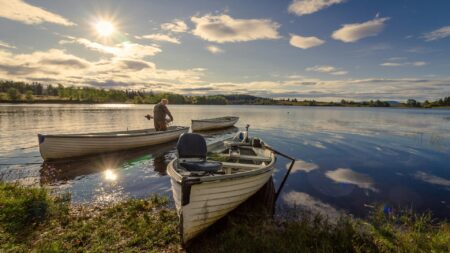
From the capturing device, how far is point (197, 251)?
574 cm

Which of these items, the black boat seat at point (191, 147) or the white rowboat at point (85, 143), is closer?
the black boat seat at point (191, 147)

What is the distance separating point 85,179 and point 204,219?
27.4 feet

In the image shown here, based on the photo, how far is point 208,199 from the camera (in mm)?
5934

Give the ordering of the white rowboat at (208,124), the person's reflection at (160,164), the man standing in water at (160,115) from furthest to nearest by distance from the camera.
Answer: the white rowboat at (208,124) → the man standing in water at (160,115) → the person's reflection at (160,164)

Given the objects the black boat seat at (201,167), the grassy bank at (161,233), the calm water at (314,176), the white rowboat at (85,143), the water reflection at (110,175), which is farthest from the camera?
the white rowboat at (85,143)

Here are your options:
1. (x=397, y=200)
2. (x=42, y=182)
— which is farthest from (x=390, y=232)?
(x=42, y=182)

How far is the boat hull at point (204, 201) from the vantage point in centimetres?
552

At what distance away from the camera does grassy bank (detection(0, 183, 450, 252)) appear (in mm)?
5500

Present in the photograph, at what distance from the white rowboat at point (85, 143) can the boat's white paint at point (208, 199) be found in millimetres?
10542

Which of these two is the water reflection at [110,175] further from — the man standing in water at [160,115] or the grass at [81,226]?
the man standing in water at [160,115]

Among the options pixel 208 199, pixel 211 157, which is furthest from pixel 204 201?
pixel 211 157

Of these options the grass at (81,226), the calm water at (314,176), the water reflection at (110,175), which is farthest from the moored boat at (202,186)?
the water reflection at (110,175)

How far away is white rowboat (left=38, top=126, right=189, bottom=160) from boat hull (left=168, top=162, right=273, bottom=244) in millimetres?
10768

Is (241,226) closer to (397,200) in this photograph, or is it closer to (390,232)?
(390,232)
